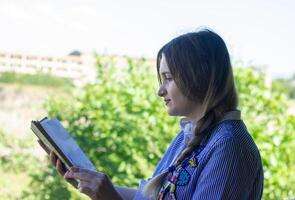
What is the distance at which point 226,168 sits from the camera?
3.69 feet

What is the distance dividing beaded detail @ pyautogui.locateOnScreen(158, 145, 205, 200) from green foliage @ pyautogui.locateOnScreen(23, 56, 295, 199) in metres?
1.10

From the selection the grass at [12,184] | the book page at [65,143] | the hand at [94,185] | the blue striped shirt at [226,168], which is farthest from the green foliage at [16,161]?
the blue striped shirt at [226,168]

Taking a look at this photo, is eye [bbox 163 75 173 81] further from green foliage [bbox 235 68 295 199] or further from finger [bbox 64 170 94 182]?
green foliage [bbox 235 68 295 199]

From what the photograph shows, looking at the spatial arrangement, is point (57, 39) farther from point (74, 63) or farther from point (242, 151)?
point (242, 151)

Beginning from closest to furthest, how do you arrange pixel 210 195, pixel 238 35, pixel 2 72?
pixel 210 195, pixel 2 72, pixel 238 35

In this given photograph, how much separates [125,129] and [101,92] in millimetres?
178

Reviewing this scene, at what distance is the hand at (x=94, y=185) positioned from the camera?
1.20m

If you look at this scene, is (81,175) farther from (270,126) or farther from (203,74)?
(270,126)

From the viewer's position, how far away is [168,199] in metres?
1.21

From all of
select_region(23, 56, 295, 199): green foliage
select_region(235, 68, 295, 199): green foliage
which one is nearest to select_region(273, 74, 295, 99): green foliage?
select_region(235, 68, 295, 199): green foliage

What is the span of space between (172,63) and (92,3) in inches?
50.1

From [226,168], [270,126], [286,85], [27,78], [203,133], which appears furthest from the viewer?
[286,85]

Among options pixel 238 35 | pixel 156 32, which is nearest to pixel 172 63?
pixel 156 32

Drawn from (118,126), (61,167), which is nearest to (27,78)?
(118,126)
